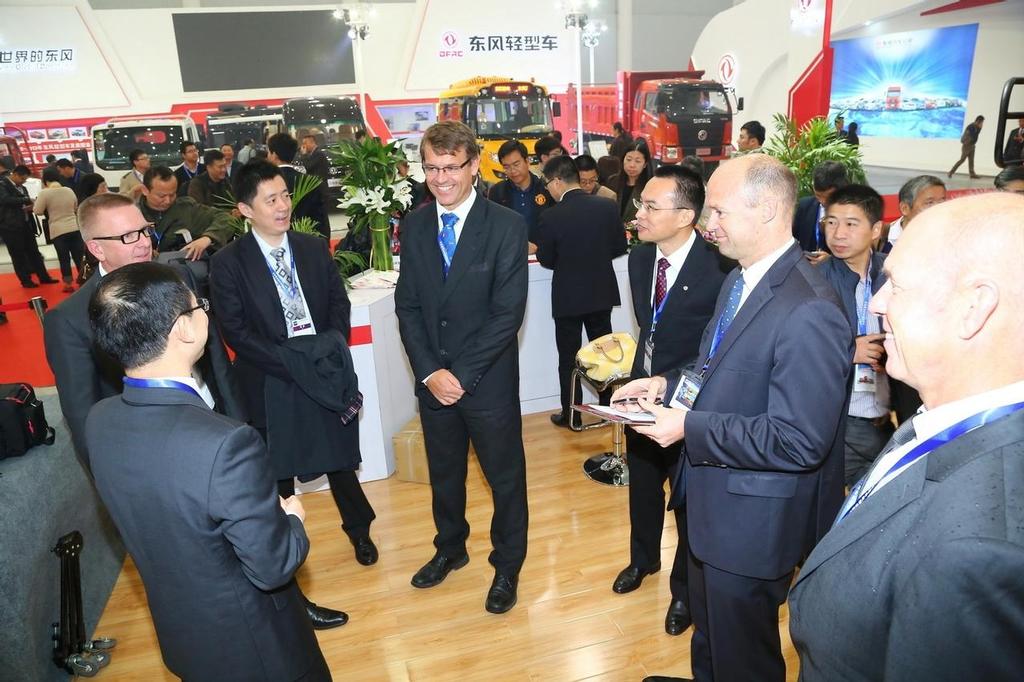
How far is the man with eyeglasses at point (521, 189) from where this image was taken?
5242mm

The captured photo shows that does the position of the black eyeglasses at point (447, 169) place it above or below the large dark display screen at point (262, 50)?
below

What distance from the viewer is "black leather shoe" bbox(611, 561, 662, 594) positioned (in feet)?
9.81

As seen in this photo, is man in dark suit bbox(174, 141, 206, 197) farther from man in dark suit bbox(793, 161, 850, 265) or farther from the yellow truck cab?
man in dark suit bbox(793, 161, 850, 265)

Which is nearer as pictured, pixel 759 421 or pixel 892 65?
pixel 759 421

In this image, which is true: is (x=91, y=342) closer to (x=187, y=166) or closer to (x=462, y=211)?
(x=462, y=211)

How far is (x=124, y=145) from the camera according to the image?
11320 mm

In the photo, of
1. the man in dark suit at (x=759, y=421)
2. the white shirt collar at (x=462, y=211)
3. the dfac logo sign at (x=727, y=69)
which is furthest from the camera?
the dfac logo sign at (x=727, y=69)

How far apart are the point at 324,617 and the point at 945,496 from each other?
2.60 m

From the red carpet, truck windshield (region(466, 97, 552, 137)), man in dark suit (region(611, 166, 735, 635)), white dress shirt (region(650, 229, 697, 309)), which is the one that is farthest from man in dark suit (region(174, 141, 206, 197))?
white dress shirt (region(650, 229, 697, 309))

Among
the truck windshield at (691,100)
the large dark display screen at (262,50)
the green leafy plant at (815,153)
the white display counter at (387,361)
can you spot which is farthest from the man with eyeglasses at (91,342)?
the large dark display screen at (262,50)

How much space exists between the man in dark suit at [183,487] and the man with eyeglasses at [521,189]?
154 inches

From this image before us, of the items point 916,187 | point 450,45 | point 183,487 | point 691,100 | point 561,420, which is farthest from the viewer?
point 450,45

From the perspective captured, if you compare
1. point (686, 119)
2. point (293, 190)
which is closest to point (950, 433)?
point (293, 190)

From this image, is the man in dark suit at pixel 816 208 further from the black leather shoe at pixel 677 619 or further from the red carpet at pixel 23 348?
the red carpet at pixel 23 348
